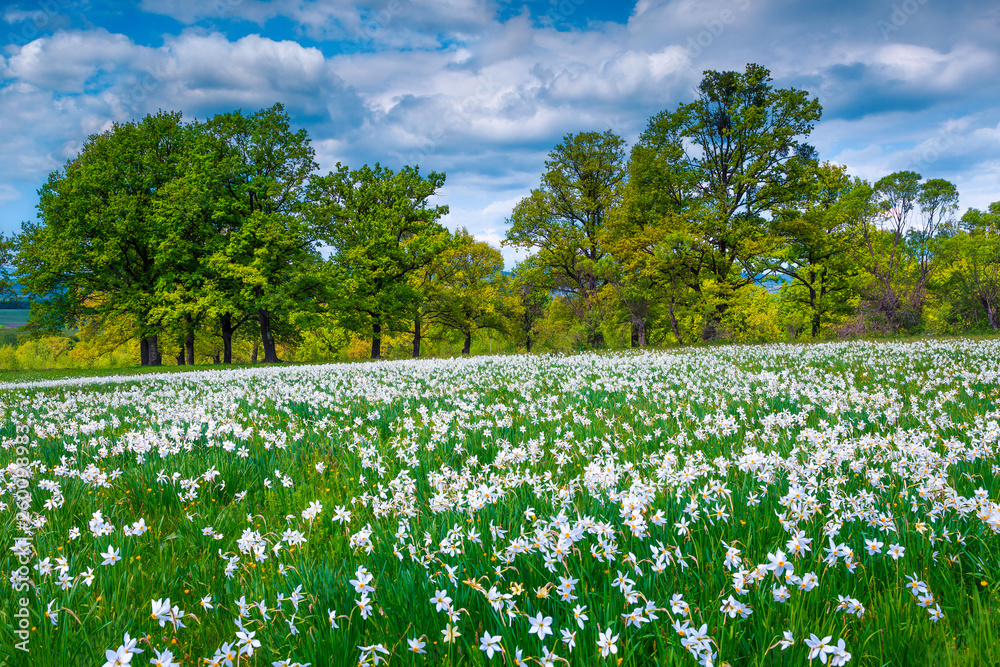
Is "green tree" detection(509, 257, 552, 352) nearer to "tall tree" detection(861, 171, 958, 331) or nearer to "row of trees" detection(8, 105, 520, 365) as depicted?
"row of trees" detection(8, 105, 520, 365)

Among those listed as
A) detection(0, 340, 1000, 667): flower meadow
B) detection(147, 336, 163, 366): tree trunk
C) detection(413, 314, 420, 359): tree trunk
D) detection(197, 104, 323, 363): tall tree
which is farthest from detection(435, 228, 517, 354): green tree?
detection(0, 340, 1000, 667): flower meadow

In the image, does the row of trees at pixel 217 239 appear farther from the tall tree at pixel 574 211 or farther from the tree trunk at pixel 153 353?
the tall tree at pixel 574 211

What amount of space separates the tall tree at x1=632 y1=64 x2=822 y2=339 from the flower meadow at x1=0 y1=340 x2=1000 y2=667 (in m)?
31.4

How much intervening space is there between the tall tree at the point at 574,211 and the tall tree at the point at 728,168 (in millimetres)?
6290

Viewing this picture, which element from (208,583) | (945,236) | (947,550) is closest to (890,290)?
(945,236)

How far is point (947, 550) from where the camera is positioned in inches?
89.7

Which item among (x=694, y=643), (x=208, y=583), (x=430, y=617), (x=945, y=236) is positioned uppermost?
(x=945, y=236)

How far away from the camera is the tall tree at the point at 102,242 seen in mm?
32188

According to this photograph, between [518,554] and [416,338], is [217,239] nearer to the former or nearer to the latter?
[416,338]

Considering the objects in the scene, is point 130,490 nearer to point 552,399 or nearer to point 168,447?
point 168,447

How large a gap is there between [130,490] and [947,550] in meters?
5.57

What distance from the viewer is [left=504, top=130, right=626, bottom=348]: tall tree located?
42.9 metres

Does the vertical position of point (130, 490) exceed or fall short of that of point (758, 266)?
it falls short

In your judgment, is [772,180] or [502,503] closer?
[502,503]
